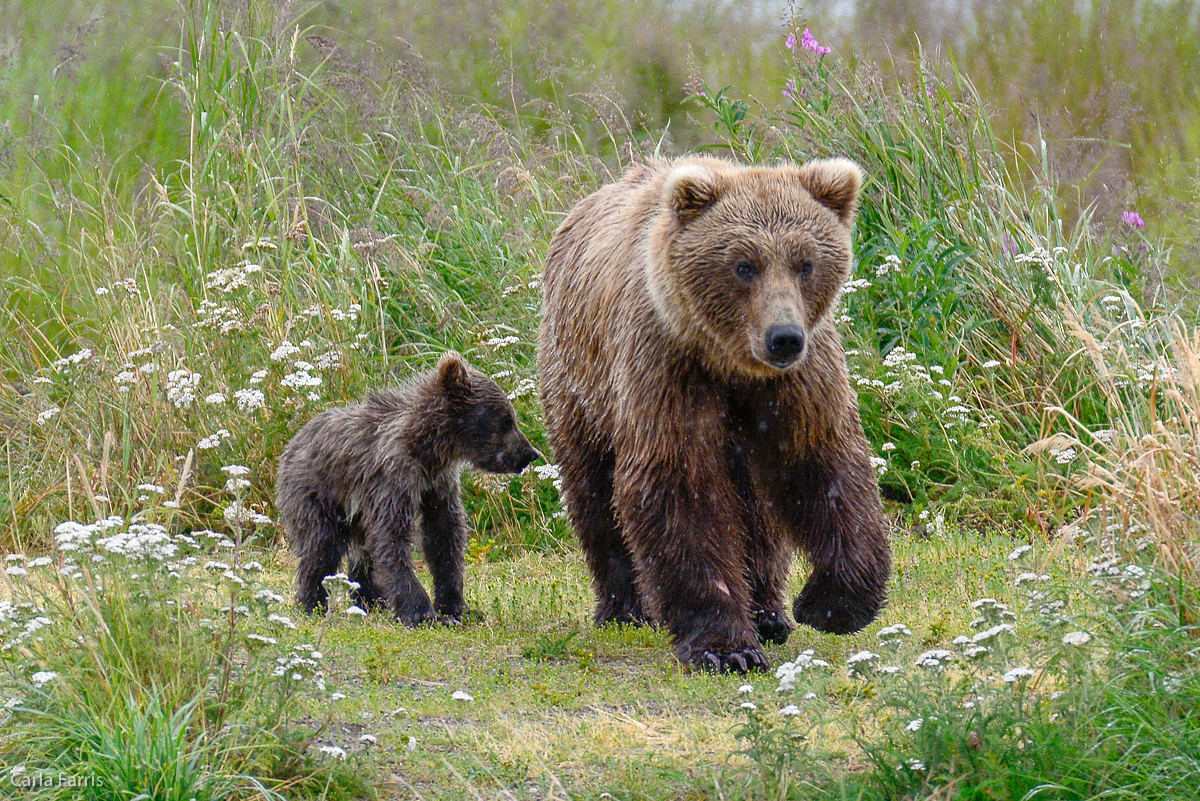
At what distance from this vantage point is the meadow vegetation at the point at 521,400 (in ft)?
10.5

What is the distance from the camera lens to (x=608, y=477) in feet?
18.2

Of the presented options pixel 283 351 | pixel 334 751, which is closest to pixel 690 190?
pixel 334 751

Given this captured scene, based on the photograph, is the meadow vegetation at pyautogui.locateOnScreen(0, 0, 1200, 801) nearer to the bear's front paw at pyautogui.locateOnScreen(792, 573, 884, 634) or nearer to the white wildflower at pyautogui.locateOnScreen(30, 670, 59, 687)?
the white wildflower at pyautogui.locateOnScreen(30, 670, 59, 687)

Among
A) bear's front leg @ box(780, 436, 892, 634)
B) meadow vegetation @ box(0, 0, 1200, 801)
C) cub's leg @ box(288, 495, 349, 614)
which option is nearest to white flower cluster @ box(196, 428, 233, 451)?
meadow vegetation @ box(0, 0, 1200, 801)

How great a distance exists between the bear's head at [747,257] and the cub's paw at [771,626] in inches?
45.9

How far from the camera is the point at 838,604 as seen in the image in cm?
478

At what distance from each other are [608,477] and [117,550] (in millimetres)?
2538

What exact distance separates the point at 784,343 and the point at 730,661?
1160mm

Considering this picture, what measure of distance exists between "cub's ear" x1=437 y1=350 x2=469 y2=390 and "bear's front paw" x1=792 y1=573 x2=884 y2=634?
1.95 meters

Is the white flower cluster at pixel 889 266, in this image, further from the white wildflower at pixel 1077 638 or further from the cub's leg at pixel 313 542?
the white wildflower at pixel 1077 638

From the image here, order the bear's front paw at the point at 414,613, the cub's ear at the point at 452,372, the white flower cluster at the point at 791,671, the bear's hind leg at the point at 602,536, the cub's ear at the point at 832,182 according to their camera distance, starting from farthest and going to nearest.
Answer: the cub's ear at the point at 452,372
the bear's hind leg at the point at 602,536
the bear's front paw at the point at 414,613
the cub's ear at the point at 832,182
the white flower cluster at the point at 791,671

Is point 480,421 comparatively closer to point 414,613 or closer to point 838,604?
point 414,613

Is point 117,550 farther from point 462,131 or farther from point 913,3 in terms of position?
point 913,3

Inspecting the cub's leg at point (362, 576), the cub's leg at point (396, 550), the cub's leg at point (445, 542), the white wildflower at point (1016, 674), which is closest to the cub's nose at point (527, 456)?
the cub's leg at point (445, 542)
